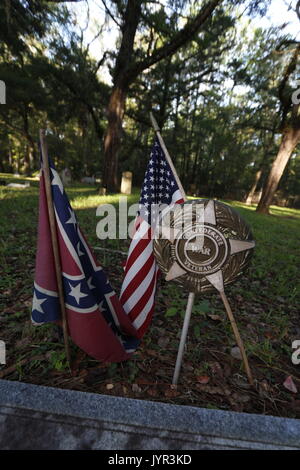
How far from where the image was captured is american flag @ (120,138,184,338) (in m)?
2.12

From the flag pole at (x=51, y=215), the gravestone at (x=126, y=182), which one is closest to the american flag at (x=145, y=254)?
the flag pole at (x=51, y=215)

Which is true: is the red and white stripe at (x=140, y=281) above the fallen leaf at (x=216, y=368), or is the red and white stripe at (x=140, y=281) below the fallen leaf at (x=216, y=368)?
above

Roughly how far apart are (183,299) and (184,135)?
2552 cm

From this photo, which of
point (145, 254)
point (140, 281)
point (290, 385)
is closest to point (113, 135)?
point (145, 254)

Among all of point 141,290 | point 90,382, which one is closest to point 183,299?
point 141,290

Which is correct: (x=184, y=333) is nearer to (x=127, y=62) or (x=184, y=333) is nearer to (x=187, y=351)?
(x=187, y=351)

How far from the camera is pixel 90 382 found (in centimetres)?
164

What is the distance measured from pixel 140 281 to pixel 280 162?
1128 centimetres

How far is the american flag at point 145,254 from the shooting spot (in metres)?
2.12

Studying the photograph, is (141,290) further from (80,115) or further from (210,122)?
(210,122)

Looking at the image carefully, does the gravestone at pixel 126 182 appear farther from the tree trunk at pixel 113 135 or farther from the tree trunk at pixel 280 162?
the tree trunk at pixel 280 162

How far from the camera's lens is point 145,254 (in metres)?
2.12

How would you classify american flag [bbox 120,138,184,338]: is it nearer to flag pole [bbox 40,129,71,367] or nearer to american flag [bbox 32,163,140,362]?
american flag [bbox 32,163,140,362]

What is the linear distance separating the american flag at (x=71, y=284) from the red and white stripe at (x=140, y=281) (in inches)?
13.8
